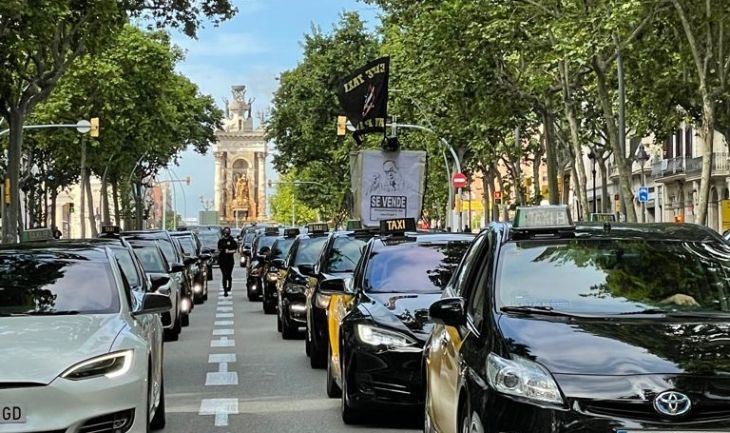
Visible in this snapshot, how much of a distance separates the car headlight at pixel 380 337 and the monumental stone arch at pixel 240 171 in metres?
173

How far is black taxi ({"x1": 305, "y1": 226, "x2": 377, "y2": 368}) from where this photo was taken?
14.2 meters

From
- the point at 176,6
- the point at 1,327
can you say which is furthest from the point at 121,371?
the point at 176,6

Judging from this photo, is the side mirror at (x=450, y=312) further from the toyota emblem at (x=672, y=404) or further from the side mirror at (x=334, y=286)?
the side mirror at (x=334, y=286)

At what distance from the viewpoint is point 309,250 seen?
71.6ft

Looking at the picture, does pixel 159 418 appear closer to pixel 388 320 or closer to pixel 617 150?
pixel 388 320

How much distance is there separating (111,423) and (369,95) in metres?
20.0

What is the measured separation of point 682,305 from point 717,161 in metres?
55.1

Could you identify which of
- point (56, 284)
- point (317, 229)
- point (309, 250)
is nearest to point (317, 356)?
point (56, 284)

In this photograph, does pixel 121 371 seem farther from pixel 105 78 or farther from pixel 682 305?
pixel 105 78

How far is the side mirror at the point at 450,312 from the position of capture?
22.0 ft

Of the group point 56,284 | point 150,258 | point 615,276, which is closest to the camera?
point 615,276

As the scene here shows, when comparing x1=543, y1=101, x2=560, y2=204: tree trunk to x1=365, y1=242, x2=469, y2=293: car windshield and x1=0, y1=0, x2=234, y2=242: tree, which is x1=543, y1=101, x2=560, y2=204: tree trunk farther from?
x1=365, y1=242, x2=469, y2=293: car windshield

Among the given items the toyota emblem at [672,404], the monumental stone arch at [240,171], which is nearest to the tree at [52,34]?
the toyota emblem at [672,404]

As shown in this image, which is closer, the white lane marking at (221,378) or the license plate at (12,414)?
the license plate at (12,414)
